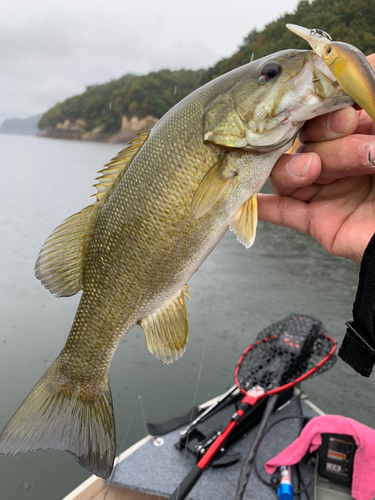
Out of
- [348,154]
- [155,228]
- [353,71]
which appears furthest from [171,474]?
[353,71]

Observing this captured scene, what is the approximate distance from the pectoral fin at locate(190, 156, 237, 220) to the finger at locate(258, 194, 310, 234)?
570mm

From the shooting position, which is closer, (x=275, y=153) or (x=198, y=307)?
(x=275, y=153)

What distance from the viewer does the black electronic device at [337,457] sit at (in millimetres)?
2896

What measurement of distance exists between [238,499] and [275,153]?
2677mm

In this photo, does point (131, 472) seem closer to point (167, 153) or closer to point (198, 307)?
point (167, 153)

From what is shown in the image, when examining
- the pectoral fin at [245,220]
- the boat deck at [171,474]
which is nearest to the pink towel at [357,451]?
the boat deck at [171,474]

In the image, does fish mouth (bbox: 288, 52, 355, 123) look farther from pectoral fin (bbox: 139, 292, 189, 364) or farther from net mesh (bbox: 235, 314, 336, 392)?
net mesh (bbox: 235, 314, 336, 392)

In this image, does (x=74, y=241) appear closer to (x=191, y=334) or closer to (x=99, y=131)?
(x=191, y=334)

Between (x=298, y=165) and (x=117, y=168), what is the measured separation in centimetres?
79

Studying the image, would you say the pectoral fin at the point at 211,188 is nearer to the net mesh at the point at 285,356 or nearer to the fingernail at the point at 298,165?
the fingernail at the point at 298,165

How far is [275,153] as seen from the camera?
1.45m

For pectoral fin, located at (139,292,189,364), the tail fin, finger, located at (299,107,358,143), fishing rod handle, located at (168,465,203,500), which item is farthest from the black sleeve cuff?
fishing rod handle, located at (168,465,203,500)

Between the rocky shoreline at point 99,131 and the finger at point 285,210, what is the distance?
4944 cm

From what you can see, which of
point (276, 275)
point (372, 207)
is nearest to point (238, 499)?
point (372, 207)
